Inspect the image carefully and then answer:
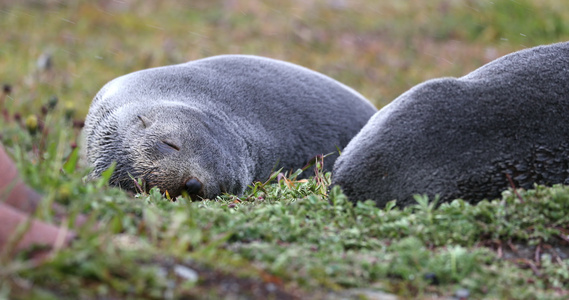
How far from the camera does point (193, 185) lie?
4.07 metres

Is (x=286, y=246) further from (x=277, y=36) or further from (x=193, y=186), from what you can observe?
(x=277, y=36)

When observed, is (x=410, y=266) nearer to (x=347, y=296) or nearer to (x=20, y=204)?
(x=347, y=296)

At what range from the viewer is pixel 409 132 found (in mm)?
3447

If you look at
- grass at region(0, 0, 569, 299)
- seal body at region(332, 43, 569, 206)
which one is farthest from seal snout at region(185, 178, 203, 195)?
seal body at region(332, 43, 569, 206)

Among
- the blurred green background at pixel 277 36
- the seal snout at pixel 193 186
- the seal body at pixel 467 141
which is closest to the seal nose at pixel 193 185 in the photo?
the seal snout at pixel 193 186

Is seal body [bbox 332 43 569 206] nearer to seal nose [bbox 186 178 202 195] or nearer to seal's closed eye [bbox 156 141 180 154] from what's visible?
seal nose [bbox 186 178 202 195]

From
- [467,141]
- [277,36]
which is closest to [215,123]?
[467,141]

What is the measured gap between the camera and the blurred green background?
883 centimetres

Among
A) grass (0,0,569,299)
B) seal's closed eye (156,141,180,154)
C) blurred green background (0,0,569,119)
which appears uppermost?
grass (0,0,569,299)

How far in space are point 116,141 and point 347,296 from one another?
9.27ft

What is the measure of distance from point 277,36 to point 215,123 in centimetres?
667

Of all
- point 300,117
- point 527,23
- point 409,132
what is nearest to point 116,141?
point 300,117

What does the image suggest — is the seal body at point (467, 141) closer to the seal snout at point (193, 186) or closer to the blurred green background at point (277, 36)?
the seal snout at point (193, 186)

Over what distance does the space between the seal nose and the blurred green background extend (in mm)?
3956
